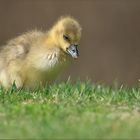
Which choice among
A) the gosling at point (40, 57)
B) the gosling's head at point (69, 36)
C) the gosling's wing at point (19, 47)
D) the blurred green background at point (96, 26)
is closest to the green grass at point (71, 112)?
the gosling at point (40, 57)

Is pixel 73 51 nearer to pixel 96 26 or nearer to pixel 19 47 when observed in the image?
pixel 19 47

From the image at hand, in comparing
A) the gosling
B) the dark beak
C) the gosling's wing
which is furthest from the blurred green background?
the dark beak

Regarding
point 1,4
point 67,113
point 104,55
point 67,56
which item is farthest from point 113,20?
point 67,113

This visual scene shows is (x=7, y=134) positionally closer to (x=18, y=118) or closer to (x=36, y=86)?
(x=18, y=118)

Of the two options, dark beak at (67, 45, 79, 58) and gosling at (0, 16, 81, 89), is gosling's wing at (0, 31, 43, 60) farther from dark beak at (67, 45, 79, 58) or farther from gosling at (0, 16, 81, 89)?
dark beak at (67, 45, 79, 58)

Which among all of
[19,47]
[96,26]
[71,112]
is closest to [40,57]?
[19,47]

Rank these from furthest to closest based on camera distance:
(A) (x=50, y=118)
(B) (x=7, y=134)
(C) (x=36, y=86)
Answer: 1. (C) (x=36, y=86)
2. (A) (x=50, y=118)
3. (B) (x=7, y=134)
